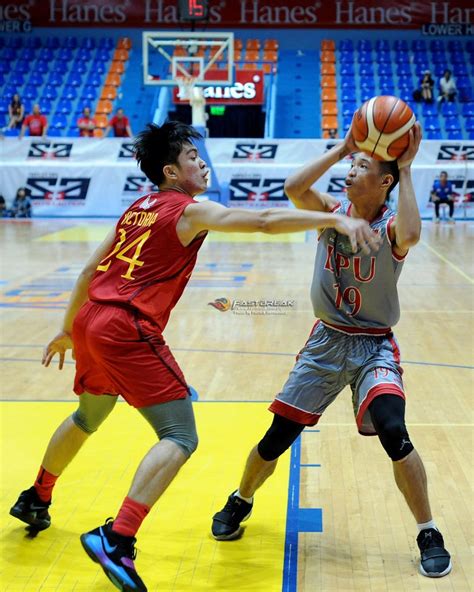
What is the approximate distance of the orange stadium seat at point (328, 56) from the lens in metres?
28.3

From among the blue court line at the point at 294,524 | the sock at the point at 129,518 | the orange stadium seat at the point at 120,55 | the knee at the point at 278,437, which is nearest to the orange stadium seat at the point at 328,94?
the orange stadium seat at the point at 120,55

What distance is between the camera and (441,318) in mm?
9250

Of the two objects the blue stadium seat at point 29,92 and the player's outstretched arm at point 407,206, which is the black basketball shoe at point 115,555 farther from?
the blue stadium seat at point 29,92

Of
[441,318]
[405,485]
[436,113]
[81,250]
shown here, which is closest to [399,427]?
[405,485]

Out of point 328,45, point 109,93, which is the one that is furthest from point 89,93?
point 328,45

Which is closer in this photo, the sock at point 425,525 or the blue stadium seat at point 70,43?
the sock at point 425,525

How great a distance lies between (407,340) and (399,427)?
15.6ft

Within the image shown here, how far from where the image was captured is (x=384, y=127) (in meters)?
3.54

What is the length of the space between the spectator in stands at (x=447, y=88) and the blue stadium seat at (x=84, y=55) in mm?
11587

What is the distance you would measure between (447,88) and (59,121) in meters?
11.6

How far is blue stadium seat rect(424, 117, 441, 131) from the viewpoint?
24594 mm

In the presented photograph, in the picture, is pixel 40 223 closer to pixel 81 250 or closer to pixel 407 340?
pixel 81 250

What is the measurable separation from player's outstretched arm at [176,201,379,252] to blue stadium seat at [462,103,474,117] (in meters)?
23.5

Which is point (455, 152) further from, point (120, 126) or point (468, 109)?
point (120, 126)
